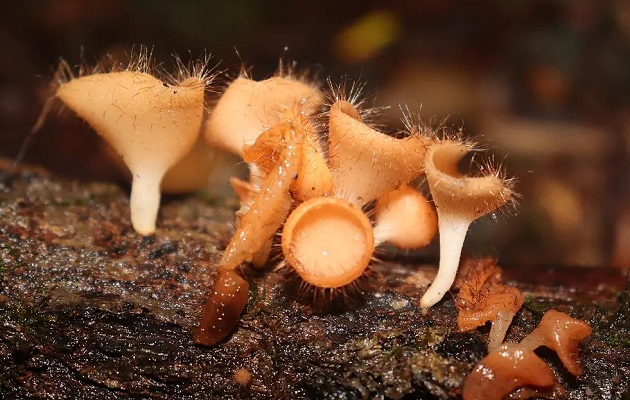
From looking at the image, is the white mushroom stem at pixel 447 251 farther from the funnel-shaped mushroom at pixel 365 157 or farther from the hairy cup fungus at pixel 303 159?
the hairy cup fungus at pixel 303 159

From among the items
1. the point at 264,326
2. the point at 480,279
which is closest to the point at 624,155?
the point at 480,279

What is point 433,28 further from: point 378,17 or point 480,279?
point 480,279

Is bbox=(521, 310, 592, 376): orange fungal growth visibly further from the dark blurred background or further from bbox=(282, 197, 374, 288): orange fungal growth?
the dark blurred background

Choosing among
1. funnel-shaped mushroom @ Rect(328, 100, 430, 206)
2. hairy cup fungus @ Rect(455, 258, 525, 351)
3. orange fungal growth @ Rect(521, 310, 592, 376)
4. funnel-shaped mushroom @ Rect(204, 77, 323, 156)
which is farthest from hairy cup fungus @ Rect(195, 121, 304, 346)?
orange fungal growth @ Rect(521, 310, 592, 376)

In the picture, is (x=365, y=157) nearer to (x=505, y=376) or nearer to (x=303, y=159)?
(x=303, y=159)

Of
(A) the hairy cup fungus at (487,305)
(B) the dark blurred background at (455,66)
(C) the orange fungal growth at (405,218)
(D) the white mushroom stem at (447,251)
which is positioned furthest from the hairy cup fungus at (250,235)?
(B) the dark blurred background at (455,66)

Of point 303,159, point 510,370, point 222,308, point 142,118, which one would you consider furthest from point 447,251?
point 142,118
